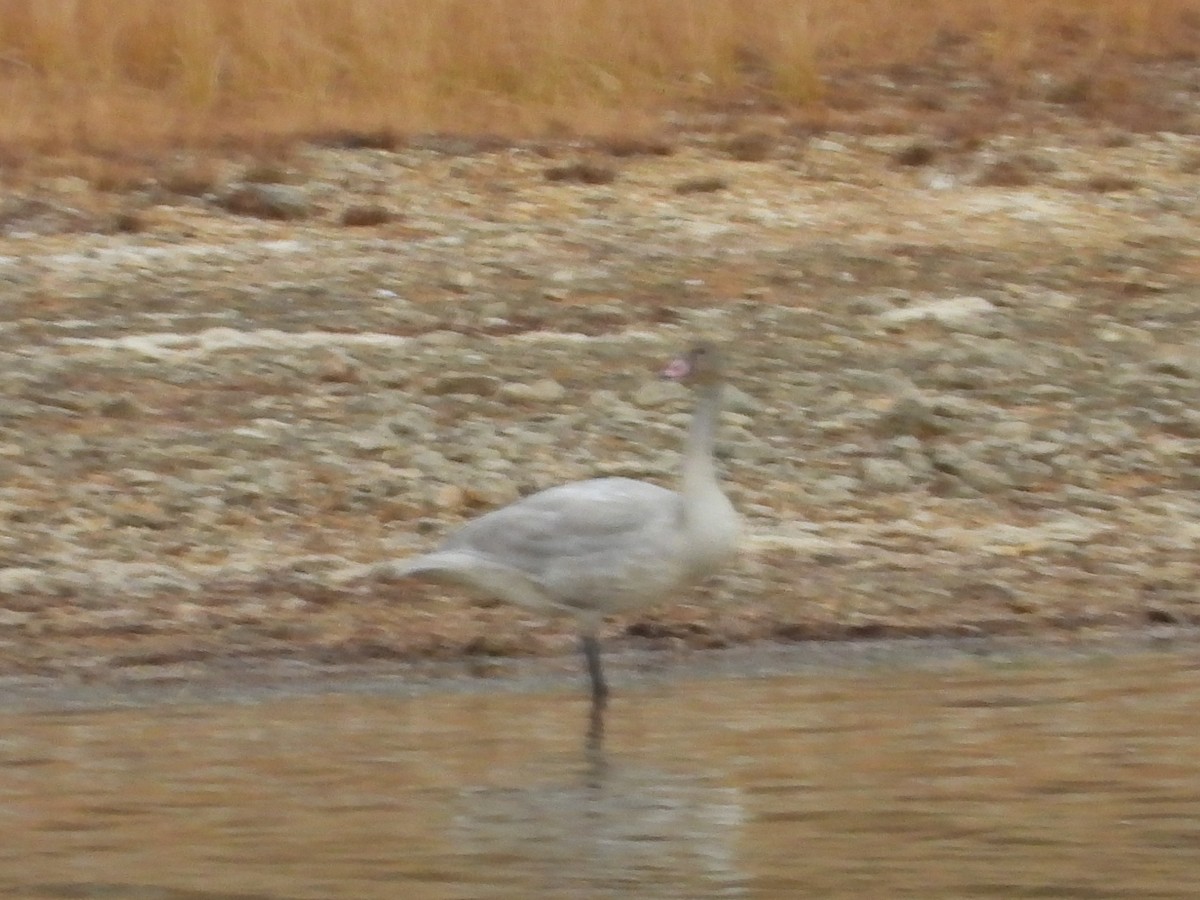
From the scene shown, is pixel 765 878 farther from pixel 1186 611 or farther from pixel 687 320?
pixel 687 320

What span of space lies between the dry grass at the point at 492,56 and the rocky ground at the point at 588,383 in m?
1.00

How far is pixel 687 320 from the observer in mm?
14766

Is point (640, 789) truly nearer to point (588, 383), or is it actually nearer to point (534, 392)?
point (534, 392)

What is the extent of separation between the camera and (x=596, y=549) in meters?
9.69

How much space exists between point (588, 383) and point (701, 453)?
3604mm

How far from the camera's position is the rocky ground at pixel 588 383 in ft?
36.3

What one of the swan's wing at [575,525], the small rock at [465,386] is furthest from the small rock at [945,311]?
the swan's wing at [575,525]

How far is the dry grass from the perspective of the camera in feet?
61.0

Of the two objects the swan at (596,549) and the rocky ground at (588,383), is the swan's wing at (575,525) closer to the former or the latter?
the swan at (596,549)

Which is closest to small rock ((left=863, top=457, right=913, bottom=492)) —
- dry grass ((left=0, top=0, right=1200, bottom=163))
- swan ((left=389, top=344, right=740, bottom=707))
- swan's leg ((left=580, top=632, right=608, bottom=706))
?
swan ((left=389, top=344, right=740, bottom=707))

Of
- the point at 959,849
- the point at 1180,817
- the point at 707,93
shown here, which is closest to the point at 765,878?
the point at 959,849

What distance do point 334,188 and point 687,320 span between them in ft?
9.90

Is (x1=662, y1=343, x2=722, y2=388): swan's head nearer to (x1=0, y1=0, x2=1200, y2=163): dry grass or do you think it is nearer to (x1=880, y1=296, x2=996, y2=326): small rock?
(x1=880, y1=296, x2=996, y2=326): small rock

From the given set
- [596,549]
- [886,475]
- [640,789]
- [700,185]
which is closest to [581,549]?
[596,549]
